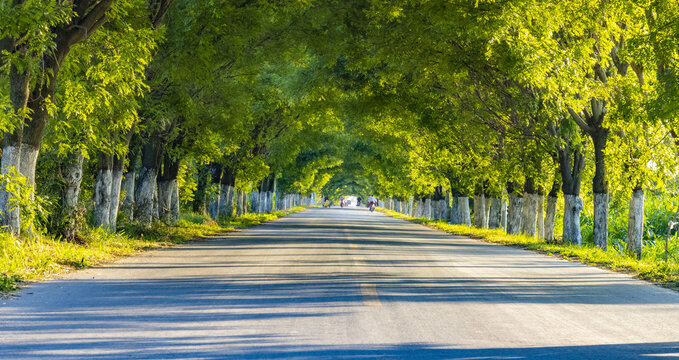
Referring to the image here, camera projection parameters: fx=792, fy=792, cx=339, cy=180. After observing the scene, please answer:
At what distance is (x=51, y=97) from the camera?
1518cm

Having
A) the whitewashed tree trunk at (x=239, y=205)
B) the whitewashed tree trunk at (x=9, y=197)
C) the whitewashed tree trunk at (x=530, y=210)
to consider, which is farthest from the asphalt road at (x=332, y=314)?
the whitewashed tree trunk at (x=239, y=205)

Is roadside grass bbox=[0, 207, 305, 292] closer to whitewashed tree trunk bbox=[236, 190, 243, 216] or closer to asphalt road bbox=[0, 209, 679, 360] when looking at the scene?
asphalt road bbox=[0, 209, 679, 360]

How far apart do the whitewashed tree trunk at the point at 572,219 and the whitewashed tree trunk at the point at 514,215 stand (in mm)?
8455

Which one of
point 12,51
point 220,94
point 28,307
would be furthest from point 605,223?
point 28,307

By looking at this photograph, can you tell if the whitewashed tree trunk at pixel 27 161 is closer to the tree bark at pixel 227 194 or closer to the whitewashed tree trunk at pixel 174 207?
the whitewashed tree trunk at pixel 174 207

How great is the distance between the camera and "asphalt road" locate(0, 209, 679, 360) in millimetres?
7035

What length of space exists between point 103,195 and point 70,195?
300cm

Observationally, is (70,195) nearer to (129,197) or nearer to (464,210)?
(129,197)

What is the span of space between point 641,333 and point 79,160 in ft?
45.3

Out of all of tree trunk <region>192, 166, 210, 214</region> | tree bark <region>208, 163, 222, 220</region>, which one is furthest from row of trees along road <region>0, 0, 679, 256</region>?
tree bark <region>208, 163, 222, 220</region>

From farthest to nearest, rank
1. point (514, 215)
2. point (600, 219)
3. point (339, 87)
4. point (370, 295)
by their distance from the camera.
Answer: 1. point (514, 215)
2. point (339, 87)
3. point (600, 219)
4. point (370, 295)

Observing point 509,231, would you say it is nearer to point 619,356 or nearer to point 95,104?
point 95,104

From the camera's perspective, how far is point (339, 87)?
1302 inches

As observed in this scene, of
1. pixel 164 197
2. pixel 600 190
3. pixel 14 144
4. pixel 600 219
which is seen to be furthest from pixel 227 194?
pixel 14 144
